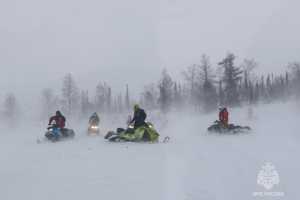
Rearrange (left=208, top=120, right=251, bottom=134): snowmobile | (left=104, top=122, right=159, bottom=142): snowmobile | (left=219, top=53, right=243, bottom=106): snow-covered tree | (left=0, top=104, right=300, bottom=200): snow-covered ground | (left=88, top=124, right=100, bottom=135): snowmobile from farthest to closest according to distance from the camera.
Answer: (left=219, top=53, right=243, bottom=106): snow-covered tree < (left=88, top=124, right=100, bottom=135): snowmobile < (left=208, top=120, right=251, bottom=134): snowmobile < (left=104, top=122, right=159, bottom=142): snowmobile < (left=0, top=104, right=300, bottom=200): snow-covered ground

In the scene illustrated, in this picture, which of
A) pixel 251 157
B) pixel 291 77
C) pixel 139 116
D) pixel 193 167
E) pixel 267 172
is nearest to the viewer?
pixel 267 172

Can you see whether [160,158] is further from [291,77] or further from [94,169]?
[291,77]

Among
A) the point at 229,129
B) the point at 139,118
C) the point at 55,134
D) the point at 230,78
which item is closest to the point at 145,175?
the point at 139,118

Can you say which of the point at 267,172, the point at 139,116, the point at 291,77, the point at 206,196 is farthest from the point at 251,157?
the point at 291,77

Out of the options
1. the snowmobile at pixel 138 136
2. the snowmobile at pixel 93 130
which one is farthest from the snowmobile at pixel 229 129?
the snowmobile at pixel 93 130

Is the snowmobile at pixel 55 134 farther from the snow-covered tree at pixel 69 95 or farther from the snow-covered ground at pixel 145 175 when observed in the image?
Answer: the snow-covered tree at pixel 69 95

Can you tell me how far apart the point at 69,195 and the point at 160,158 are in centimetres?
370

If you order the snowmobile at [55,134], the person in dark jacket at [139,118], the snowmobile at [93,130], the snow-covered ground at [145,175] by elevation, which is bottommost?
the snowmobile at [93,130]

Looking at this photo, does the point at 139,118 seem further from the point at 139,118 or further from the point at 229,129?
the point at 229,129

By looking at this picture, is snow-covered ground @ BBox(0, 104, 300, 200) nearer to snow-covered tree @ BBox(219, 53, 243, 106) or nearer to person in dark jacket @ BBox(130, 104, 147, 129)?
person in dark jacket @ BBox(130, 104, 147, 129)

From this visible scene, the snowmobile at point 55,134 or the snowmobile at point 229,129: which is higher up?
the snowmobile at point 55,134

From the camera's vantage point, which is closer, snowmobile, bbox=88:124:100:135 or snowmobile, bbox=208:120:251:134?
snowmobile, bbox=208:120:251:134

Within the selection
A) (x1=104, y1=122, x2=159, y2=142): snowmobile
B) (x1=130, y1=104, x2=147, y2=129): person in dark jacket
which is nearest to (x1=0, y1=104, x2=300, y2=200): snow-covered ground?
(x1=104, y1=122, x2=159, y2=142): snowmobile

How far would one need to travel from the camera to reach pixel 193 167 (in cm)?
773
